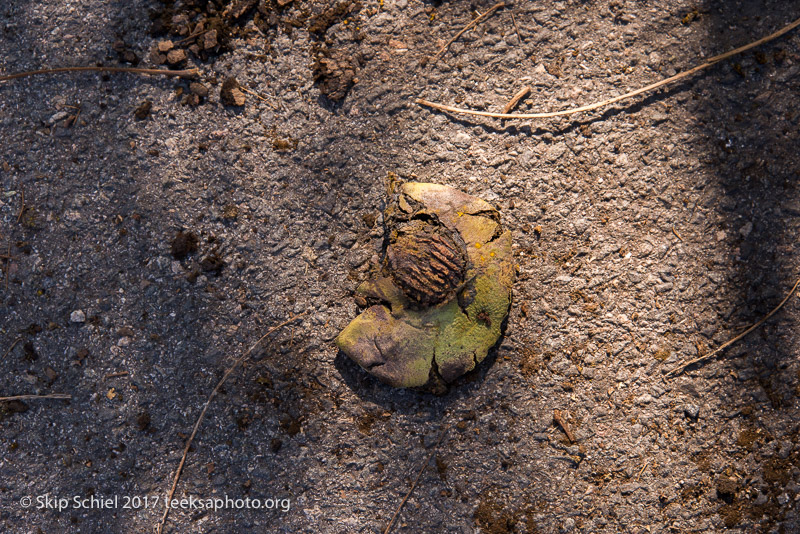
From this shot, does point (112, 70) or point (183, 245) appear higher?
point (112, 70)

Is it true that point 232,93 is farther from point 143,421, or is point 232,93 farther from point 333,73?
point 143,421

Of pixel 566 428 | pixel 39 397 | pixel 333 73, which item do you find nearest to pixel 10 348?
pixel 39 397

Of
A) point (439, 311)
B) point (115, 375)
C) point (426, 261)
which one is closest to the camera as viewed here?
point (426, 261)

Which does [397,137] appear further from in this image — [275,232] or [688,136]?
[688,136]

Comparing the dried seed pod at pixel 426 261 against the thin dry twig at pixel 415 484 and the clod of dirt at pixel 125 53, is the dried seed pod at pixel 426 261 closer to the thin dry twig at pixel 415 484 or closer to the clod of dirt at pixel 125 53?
the thin dry twig at pixel 415 484

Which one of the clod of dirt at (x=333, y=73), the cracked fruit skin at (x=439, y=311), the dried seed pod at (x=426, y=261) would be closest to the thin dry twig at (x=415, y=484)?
the cracked fruit skin at (x=439, y=311)

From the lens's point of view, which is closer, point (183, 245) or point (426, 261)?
point (426, 261)
